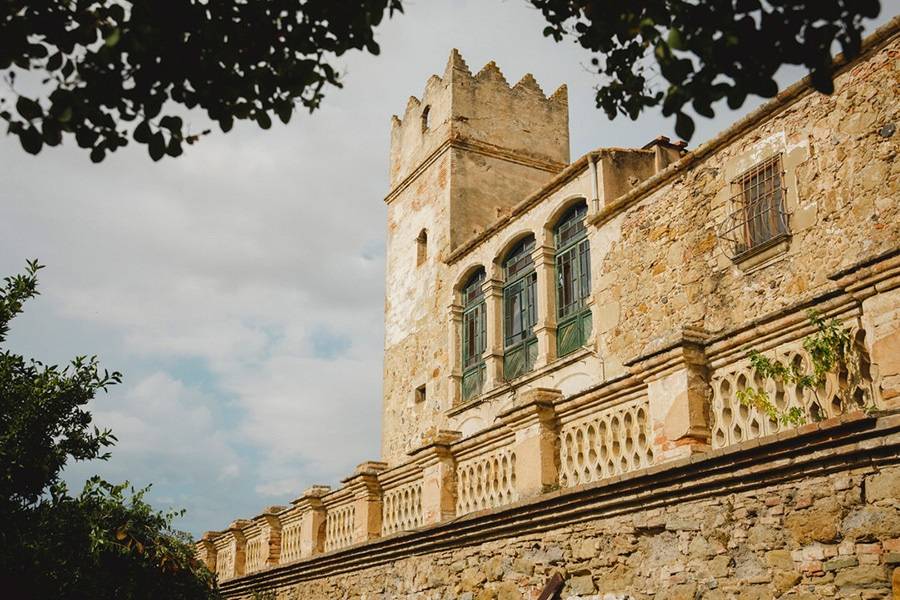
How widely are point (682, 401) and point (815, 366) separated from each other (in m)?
1.23

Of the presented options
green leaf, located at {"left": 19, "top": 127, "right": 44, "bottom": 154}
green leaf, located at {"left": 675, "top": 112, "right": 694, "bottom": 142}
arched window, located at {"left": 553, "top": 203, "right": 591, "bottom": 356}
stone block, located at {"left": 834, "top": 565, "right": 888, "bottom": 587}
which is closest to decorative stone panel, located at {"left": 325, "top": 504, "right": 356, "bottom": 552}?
arched window, located at {"left": 553, "top": 203, "right": 591, "bottom": 356}

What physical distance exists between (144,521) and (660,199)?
950cm

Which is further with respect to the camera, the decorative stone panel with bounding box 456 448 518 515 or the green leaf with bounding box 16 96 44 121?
the decorative stone panel with bounding box 456 448 518 515

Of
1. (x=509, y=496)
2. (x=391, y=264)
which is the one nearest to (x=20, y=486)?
(x=509, y=496)

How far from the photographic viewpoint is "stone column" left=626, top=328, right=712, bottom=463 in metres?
7.50

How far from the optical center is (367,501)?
12.8 m

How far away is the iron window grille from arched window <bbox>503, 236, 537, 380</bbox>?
224 inches

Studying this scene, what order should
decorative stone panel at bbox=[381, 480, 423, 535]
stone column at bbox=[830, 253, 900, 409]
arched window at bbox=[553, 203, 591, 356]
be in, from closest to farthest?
1. stone column at bbox=[830, 253, 900, 409]
2. decorative stone panel at bbox=[381, 480, 423, 535]
3. arched window at bbox=[553, 203, 591, 356]

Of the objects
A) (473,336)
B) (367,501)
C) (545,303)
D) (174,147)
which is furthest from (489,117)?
(174,147)

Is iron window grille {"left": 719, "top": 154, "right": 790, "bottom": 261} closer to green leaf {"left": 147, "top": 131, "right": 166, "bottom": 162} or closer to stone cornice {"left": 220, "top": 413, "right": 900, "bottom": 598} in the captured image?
stone cornice {"left": 220, "top": 413, "right": 900, "bottom": 598}

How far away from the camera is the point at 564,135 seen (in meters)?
25.6

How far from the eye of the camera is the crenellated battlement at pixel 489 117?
959 inches

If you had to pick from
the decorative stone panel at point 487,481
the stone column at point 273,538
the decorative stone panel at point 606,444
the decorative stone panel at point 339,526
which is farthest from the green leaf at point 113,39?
the stone column at point 273,538

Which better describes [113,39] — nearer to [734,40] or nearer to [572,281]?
[734,40]
